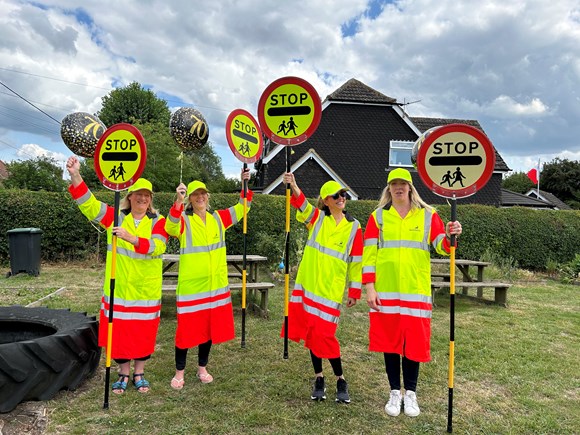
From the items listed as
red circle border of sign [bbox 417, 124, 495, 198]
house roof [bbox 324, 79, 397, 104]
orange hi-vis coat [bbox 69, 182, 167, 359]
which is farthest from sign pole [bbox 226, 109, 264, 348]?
house roof [bbox 324, 79, 397, 104]

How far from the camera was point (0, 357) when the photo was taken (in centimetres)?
303

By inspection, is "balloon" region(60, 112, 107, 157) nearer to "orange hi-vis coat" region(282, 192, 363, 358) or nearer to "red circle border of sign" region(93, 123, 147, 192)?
"red circle border of sign" region(93, 123, 147, 192)

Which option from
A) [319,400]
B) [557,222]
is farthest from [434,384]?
[557,222]

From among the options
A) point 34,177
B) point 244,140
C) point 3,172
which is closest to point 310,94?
point 244,140

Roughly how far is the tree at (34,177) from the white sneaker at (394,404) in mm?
27097

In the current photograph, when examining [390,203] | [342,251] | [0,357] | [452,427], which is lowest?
[452,427]

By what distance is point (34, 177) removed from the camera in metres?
26.9

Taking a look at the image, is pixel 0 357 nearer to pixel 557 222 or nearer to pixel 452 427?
pixel 452 427

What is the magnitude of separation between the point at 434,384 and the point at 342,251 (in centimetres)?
181

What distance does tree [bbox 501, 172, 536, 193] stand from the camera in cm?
5435

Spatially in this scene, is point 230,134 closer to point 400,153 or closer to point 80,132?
point 80,132

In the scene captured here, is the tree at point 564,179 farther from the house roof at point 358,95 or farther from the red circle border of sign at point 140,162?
the red circle border of sign at point 140,162

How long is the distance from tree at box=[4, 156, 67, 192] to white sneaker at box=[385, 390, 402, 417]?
2710cm

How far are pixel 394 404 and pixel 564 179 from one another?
49536mm
